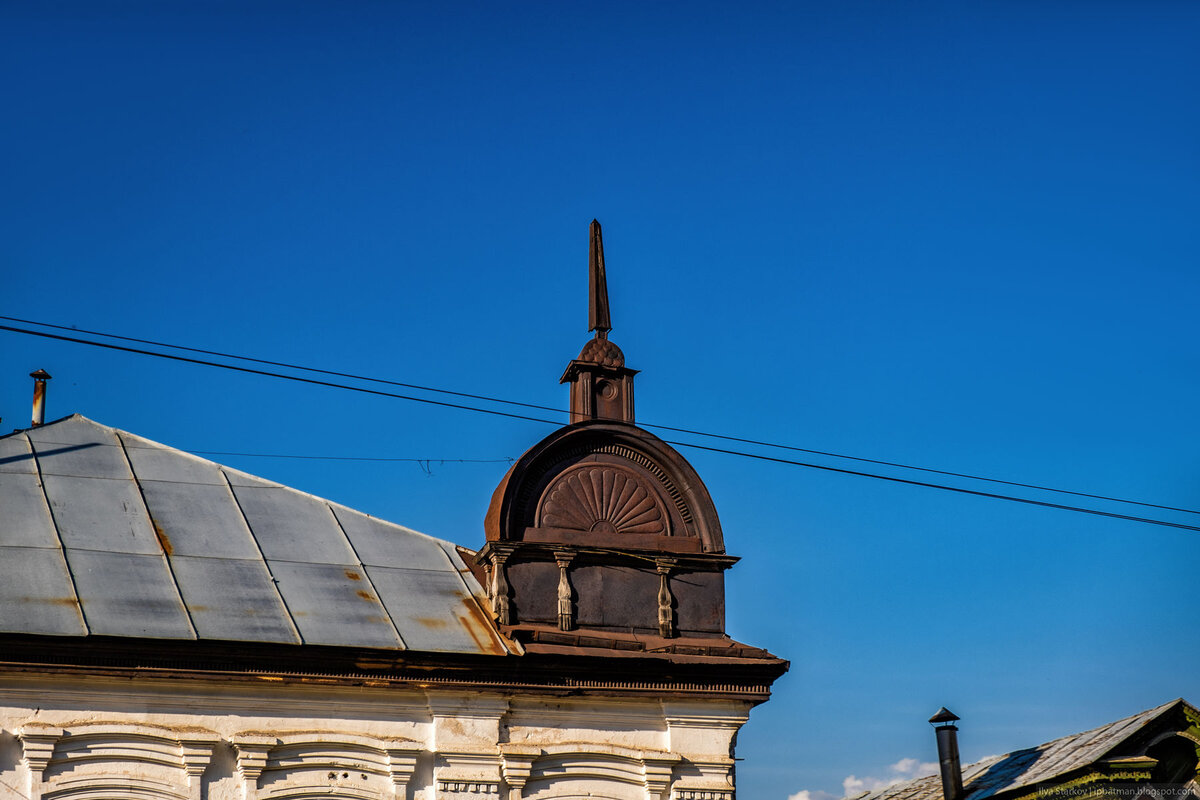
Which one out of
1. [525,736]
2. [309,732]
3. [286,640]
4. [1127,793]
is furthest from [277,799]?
[1127,793]

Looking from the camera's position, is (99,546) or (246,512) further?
(246,512)

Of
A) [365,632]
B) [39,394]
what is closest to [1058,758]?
[365,632]

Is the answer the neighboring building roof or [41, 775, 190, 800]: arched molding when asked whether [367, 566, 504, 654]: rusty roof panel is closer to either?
[41, 775, 190, 800]: arched molding

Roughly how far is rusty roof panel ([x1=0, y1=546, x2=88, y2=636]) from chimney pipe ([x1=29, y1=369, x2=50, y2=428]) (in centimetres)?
338

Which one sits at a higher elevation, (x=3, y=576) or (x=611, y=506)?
(x=611, y=506)

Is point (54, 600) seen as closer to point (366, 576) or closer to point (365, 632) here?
point (365, 632)

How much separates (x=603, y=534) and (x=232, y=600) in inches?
170

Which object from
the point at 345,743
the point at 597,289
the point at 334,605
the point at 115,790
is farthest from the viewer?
the point at 597,289

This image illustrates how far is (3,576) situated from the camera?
45.6 feet

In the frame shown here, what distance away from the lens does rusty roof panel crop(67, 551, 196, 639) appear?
13664mm

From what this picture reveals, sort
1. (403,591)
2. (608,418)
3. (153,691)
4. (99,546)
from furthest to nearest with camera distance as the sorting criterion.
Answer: (608,418), (403,591), (99,546), (153,691)

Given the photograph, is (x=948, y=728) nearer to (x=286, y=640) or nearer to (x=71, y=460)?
(x=286, y=640)

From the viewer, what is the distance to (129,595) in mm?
14156

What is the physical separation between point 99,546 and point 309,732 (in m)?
3.11
